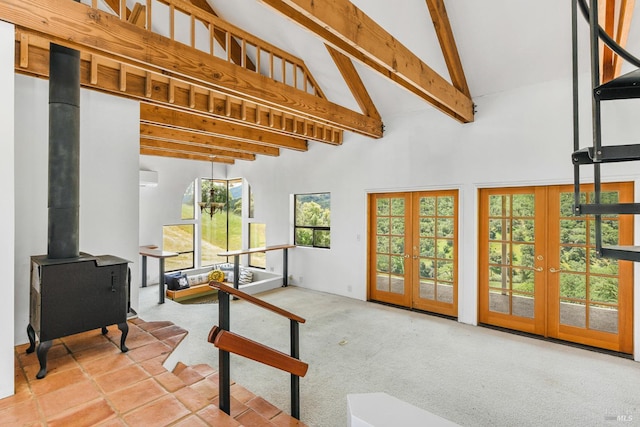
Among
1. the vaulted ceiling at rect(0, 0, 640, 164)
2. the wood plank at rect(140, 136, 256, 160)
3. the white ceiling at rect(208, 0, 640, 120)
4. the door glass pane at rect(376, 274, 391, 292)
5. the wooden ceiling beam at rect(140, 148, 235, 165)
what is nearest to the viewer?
the vaulted ceiling at rect(0, 0, 640, 164)

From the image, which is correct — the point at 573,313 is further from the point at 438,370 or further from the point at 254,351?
the point at 254,351

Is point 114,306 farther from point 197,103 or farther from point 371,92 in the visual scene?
point 371,92

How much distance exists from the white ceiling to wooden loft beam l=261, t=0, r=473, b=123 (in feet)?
2.21

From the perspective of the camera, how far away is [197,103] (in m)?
4.06

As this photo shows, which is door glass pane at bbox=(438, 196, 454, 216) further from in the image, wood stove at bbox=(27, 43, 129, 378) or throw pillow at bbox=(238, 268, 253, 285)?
throw pillow at bbox=(238, 268, 253, 285)

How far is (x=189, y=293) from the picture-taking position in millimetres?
7031

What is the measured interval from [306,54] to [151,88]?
8.04 ft

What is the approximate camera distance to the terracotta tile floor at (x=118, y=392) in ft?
5.86

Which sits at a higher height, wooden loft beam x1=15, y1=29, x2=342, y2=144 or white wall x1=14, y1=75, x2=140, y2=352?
wooden loft beam x1=15, y1=29, x2=342, y2=144

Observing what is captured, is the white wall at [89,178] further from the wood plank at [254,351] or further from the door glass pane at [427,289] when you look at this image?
the door glass pane at [427,289]

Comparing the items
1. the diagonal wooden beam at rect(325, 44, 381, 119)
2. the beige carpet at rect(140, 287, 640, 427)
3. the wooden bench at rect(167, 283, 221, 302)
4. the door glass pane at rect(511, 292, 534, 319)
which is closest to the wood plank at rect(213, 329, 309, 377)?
the beige carpet at rect(140, 287, 640, 427)

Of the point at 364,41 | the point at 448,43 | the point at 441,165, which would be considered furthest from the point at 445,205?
the point at 364,41

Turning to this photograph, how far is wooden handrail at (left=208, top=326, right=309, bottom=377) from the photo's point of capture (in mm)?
1741

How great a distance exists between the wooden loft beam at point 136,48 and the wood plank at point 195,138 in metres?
1.96
